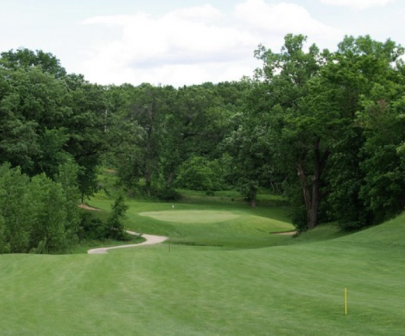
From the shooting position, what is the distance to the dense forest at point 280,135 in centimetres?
3256

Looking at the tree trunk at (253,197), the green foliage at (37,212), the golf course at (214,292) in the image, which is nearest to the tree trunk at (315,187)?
the golf course at (214,292)

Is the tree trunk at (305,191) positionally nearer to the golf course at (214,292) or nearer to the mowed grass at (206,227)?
the mowed grass at (206,227)

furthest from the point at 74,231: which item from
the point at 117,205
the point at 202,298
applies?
the point at 202,298

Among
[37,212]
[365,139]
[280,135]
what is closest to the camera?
[37,212]

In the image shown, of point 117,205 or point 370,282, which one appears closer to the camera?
point 370,282

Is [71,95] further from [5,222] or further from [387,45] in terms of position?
[387,45]

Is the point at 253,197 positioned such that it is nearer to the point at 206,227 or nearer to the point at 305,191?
the point at 206,227

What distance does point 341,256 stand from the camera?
73.7 ft

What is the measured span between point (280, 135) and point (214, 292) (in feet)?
98.2

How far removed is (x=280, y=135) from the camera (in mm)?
43688

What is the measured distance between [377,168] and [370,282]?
19.3m

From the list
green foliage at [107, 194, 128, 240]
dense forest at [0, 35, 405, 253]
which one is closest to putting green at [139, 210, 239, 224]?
dense forest at [0, 35, 405, 253]

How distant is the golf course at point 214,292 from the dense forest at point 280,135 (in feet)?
25.0

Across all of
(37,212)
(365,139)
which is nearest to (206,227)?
(365,139)
